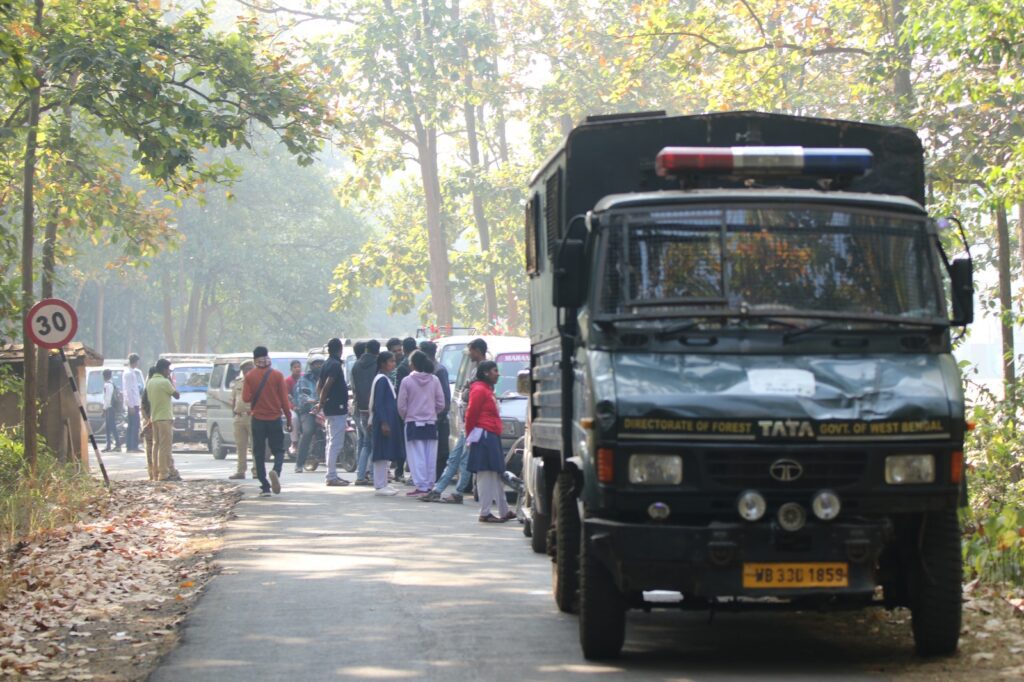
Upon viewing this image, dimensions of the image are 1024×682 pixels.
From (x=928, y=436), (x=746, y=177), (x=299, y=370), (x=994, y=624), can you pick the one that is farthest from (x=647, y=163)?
(x=299, y=370)

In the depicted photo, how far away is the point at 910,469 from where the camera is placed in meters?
7.76

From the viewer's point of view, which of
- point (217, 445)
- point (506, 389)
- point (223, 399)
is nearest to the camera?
point (506, 389)

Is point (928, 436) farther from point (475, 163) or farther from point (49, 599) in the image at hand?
point (475, 163)

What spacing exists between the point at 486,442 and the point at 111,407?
82.3 ft

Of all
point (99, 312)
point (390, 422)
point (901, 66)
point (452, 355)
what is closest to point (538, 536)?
point (390, 422)

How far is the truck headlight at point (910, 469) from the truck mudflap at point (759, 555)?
0.27 metres

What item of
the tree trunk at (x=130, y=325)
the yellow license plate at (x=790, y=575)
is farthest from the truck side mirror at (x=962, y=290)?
the tree trunk at (x=130, y=325)

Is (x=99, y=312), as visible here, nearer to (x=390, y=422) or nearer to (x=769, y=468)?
(x=390, y=422)

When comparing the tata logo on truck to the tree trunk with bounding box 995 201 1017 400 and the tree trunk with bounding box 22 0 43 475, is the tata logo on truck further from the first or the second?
the tree trunk with bounding box 22 0 43 475

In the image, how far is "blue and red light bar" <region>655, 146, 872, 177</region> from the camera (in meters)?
8.66

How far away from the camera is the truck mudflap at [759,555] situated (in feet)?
25.0

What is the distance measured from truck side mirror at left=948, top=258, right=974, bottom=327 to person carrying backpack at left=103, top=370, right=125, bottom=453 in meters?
32.1

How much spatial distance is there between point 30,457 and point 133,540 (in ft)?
14.7

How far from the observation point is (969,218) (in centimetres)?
2438
